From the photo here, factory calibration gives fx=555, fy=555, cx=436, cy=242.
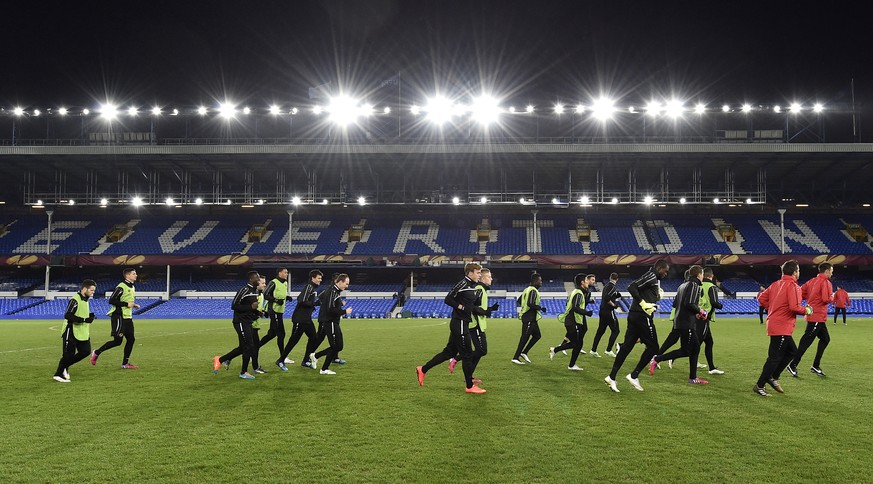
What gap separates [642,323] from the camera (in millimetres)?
9102

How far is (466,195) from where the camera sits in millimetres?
46125

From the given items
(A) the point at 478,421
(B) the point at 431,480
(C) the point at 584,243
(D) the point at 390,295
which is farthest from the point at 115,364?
(C) the point at 584,243

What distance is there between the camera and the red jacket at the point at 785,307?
8.59m

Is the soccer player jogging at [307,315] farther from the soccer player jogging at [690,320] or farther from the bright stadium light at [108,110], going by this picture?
the bright stadium light at [108,110]

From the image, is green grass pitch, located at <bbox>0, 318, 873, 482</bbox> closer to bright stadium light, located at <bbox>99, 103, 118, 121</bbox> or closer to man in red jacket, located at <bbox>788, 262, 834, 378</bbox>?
man in red jacket, located at <bbox>788, 262, 834, 378</bbox>

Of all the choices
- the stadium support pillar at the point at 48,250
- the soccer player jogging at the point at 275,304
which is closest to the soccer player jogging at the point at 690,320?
the soccer player jogging at the point at 275,304

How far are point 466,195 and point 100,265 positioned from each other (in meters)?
29.5

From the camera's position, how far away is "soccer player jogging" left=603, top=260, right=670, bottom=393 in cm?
905

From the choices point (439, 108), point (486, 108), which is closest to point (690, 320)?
point (486, 108)

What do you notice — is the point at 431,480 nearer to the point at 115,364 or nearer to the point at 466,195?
the point at 115,364

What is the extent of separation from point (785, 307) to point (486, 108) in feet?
105

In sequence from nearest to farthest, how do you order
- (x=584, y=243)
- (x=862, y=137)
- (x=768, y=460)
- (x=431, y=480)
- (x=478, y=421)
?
(x=431, y=480), (x=768, y=460), (x=478, y=421), (x=862, y=137), (x=584, y=243)

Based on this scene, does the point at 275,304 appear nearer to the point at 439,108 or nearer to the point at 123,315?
the point at 123,315

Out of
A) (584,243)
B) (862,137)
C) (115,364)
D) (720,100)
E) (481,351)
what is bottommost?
(115,364)
